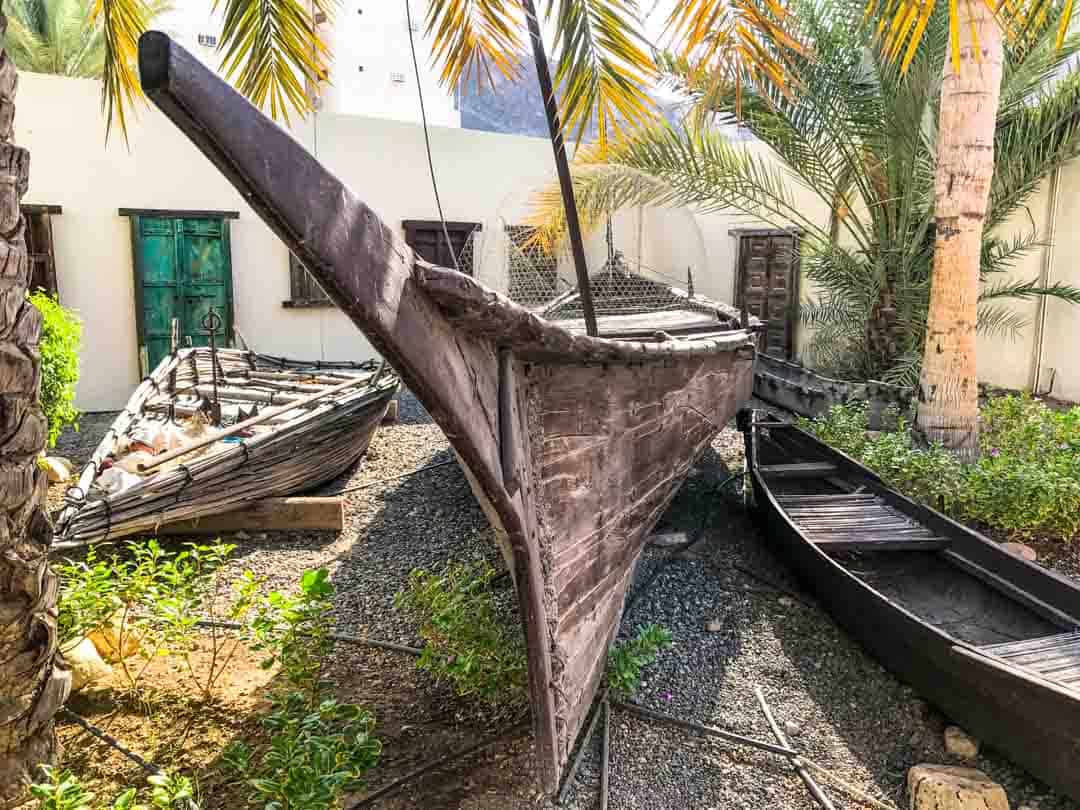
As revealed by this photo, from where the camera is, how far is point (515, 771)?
2.35m

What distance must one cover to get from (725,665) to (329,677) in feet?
5.34

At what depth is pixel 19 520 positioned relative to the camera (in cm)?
201

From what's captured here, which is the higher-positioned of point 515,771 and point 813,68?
point 813,68

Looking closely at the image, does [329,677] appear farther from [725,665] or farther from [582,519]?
[725,665]

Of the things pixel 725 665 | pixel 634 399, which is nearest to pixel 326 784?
pixel 634 399

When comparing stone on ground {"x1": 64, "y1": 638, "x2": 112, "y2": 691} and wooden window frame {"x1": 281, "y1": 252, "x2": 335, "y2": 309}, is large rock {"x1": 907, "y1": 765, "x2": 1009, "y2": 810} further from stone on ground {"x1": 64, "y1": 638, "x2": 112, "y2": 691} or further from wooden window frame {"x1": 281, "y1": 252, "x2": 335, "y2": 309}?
wooden window frame {"x1": 281, "y1": 252, "x2": 335, "y2": 309}

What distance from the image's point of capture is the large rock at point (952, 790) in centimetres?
224

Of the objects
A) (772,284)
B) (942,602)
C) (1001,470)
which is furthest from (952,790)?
(772,284)

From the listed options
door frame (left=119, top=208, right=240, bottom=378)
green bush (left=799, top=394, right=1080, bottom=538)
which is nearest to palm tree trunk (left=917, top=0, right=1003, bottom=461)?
green bush (left=799, top=394, right=1080, bottom=538)

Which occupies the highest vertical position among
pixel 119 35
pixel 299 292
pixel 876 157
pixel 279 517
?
pixel 876 157

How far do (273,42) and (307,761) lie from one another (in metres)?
3.41

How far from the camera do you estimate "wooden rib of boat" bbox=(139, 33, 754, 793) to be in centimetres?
107

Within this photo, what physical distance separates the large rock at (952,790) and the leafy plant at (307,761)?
5.56 ft

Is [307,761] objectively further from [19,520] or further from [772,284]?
[772,284]
